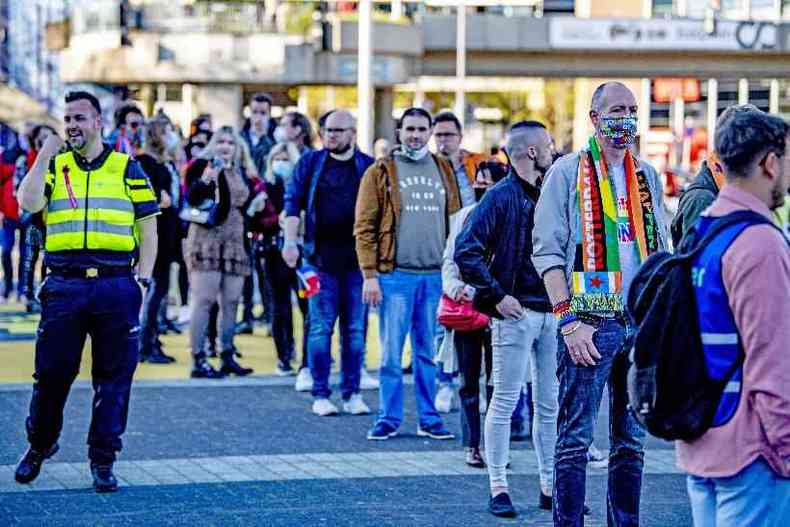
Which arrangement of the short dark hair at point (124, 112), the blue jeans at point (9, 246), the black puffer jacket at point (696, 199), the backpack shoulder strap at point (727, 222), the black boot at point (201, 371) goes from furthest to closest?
the blue jeans at point (9, 246)
the short dark hair at point (124, 112)
the black boot at point (201, 371)
the black puffer jacket at point (696, 199)
the backpack shoulder strap at point (727, 222)

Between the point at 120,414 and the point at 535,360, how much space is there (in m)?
2.20

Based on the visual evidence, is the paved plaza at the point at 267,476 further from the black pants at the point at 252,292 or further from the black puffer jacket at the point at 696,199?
the black pants at the point at 252,292

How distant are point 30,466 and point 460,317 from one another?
103 inches

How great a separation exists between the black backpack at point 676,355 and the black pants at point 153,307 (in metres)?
9.49

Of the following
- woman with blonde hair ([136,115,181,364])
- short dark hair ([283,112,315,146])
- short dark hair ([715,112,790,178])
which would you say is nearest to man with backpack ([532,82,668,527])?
short dark hair ([715,112,790,178])

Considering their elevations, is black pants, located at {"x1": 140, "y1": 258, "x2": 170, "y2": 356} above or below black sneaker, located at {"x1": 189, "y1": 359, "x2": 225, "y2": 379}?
above

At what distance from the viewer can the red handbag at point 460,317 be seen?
9.73 metres

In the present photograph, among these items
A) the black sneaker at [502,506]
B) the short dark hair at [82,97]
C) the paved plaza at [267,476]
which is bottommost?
the paved plaza at [267,476]

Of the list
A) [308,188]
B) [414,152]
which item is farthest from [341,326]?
[414,152]

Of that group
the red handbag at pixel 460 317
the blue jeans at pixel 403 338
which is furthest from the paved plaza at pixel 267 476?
the red handbag at pixel 460 317

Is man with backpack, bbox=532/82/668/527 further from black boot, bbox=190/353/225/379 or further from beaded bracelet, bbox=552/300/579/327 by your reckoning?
black boot, bbox=190/353/225/379

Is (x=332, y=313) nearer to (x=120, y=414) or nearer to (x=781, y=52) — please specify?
(x=120, y=414)

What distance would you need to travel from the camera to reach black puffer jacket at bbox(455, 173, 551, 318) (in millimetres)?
8102

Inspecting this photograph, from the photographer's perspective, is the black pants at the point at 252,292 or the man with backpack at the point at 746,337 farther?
the black pants at the point at 252,292
